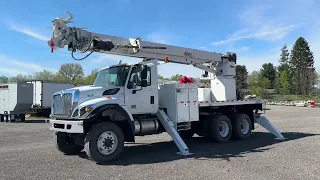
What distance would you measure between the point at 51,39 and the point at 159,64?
3652 millimetres

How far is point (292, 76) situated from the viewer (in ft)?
→ 322

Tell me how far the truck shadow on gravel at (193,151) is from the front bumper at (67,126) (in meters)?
1.18

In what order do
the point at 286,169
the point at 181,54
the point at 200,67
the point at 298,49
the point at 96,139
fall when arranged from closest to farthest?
the point at 286,169 < the point at 96,139 < the point at 181,54 < the point at 200,67 < the point at 298,49

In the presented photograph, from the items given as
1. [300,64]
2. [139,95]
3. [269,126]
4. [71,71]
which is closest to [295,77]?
[300,64]

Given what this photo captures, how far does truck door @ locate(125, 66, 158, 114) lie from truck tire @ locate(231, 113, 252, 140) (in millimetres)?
4293

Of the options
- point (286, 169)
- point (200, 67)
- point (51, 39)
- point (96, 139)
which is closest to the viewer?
point (286, 169)

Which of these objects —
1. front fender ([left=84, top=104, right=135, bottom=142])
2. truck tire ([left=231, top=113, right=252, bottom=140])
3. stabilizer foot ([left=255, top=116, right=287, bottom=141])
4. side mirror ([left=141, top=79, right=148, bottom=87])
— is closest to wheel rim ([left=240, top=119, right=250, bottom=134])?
truck tire ([left=231, top=113, right=252, bottom=140])

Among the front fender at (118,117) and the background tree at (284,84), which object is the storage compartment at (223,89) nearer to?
the front fender at (118,117)

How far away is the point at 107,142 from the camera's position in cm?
916

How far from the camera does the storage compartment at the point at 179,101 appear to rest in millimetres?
11328

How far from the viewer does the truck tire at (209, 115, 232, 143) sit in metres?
12.7

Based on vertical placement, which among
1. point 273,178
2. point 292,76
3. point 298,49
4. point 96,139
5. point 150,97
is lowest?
point 273,178

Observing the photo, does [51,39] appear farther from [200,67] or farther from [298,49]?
[298,49]

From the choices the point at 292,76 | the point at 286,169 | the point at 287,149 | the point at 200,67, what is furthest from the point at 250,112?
the point at 292,76
